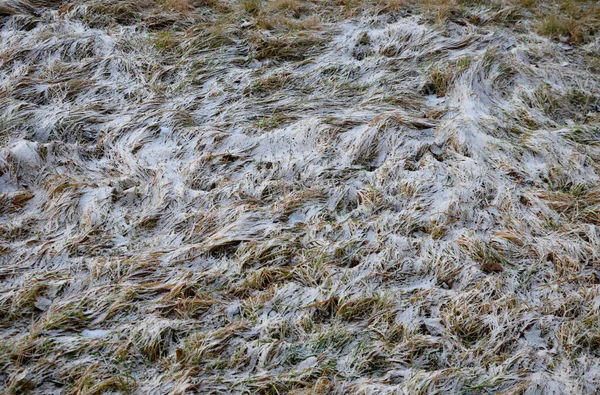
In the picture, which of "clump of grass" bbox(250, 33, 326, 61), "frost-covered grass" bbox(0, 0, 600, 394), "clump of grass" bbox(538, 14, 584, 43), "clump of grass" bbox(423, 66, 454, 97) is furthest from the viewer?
"clump of grass" bbox(538, 14, 584, 43)

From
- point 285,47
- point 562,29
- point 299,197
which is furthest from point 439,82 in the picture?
point 299,197

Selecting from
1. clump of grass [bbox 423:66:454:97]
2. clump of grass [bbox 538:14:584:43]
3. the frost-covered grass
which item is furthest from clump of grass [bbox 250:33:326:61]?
clump of grass [bbox 538:14:584:43]

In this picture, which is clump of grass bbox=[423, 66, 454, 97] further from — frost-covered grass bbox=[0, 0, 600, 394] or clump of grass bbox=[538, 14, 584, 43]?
clump of grass bbox=[538, 14, 584, 43]

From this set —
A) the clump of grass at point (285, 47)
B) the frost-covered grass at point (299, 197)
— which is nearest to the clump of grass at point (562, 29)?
the frost-covered grass at point (299, 197)

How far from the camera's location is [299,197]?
13.4 feet

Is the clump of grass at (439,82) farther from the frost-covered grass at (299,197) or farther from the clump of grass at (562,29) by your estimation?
the clump of grass at (562,29)

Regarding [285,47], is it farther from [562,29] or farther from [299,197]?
[562,29]

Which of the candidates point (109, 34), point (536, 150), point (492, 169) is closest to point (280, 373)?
point (492, 169)

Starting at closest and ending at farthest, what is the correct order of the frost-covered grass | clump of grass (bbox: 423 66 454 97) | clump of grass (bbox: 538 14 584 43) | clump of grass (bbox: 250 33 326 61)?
the frost-covered grass, clump of grass (bbox: 423 66 454 97), clump of grass (bbox: 250 33 326 61), clump of grass (bbox: 538 14 584 43)

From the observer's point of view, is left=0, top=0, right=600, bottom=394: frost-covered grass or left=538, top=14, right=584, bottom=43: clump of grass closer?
left=0, top=0, right=600, bottom=394: frost-covered grass

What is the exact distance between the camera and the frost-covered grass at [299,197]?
303 cm

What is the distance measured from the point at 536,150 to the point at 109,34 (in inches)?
169

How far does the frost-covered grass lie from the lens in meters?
3.03

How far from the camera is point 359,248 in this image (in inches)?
145
